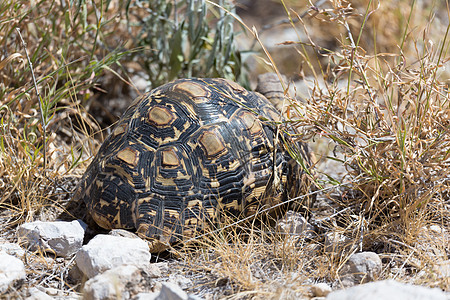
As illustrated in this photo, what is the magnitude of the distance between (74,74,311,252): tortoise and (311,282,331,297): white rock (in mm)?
604

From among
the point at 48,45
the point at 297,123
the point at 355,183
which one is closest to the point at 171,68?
the point at 48,45

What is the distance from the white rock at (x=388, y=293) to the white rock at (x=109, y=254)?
804mm

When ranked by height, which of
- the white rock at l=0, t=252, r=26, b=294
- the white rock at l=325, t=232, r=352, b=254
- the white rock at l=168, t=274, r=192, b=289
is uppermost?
the white rock at l=0, t=252, r=26, b=294

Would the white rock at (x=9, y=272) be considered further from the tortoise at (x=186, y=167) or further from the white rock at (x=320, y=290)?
the white rock at (x=320, y=290)

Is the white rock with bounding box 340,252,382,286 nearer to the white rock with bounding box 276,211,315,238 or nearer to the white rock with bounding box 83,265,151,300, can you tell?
the white rock with bounding box 276,211,315,238

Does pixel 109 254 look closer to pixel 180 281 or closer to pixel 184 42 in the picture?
pixel 180 281

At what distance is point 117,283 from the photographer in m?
1.73

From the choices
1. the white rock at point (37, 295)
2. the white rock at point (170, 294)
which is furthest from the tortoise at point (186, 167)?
the white rock at point (170, 294)

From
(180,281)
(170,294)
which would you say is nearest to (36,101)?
(180,281)

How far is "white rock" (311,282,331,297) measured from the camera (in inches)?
72.4

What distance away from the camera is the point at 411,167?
2236 mm

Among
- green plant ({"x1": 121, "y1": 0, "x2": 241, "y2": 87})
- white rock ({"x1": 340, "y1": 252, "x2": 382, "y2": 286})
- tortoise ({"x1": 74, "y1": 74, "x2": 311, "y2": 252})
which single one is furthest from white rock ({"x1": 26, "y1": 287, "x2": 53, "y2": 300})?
green plant ({"x1": 121, "y1": 0, "x2": 241, "y2": 87})

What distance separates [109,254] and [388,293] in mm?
1058

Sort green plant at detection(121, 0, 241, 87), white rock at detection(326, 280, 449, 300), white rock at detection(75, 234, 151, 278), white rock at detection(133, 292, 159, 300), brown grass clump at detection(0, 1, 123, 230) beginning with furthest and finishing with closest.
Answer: green plant at detection(121, 0, 241, 87) < brown grass clump at detection(0, 1, 123, 230) < white rock at detection(75, 234, 151, 278) < white rock at detection(133, 292, 159, 300) < white rock at detection(326, 280, 449, 300)
